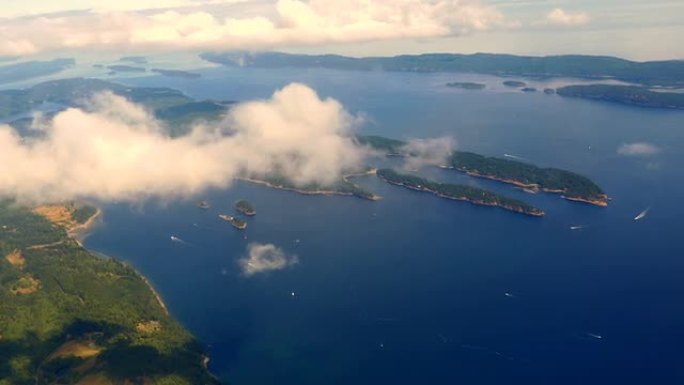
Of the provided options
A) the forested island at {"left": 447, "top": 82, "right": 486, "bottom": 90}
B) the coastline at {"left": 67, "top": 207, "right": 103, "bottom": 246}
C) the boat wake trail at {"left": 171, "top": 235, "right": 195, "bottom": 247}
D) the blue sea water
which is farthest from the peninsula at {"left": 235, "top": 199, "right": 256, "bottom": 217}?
the forested island at {"left": 447, "top": 82, "right": 486, "bottom": 90}

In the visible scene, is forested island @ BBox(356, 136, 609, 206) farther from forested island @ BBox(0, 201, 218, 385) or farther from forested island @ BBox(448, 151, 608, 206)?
forested island @ BBox(0, 201, 218, 385)

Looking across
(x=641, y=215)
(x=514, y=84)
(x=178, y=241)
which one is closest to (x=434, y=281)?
(x=641, y=215)

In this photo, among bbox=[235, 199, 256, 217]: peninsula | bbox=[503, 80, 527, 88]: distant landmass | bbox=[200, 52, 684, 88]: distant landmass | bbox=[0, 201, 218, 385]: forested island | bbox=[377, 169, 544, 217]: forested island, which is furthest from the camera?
bbox=[503, 80, 527, 88]: distant landmass

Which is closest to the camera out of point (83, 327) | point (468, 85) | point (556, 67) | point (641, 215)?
point (83, 327)

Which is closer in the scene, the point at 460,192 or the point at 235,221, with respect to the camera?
the point at 235,221

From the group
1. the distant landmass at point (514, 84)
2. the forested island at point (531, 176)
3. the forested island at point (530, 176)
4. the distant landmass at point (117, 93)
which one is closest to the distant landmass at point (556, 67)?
the distant landmass at point (514, 84)

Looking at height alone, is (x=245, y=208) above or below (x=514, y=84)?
below

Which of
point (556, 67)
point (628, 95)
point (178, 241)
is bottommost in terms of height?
point (178, 241)

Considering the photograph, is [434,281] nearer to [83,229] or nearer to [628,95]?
[83,229]
